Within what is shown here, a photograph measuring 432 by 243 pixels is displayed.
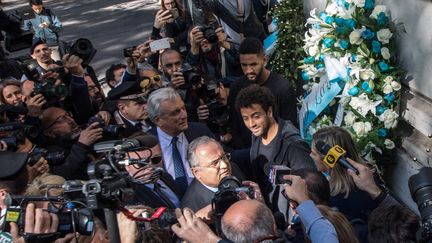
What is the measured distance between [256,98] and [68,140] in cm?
167

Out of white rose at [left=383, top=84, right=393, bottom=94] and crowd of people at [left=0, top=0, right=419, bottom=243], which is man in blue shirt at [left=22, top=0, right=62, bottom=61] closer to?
crowd of people at [left=0, top=0, right=419, bottom=243]

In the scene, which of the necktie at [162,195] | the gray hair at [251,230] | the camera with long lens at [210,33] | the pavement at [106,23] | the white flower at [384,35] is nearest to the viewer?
the gray hair at [251,230]

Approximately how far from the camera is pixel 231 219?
278 centimetres

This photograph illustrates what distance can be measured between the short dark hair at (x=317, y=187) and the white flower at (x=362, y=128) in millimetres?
1241

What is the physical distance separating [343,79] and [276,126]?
2.78 ft

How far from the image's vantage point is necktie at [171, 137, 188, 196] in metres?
4.29

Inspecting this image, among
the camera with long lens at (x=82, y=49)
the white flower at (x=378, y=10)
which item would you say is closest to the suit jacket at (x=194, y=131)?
the white flower at (x=378, y=10)

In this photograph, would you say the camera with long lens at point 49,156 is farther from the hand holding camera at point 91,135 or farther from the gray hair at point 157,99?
the gray hair at point 157,99

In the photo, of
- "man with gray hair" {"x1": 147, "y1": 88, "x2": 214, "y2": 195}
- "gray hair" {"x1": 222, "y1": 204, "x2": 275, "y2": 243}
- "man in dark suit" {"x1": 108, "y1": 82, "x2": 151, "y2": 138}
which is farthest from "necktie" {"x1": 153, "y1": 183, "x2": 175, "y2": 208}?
"gray hair" {"x1": 222, "y1": 204, "x2": 275, "y2": 243}

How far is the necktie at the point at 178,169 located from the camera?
429cm

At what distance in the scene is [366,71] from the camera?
4.44 metres

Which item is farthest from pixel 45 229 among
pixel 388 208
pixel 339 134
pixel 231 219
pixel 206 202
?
pixel 339 134

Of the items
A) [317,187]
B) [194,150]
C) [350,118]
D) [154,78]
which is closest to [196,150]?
[194,150]

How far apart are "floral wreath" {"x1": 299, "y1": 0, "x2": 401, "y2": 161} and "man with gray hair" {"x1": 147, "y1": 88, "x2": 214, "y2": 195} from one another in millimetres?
1228
